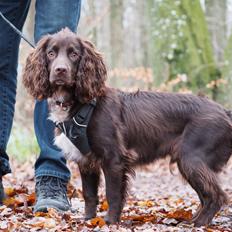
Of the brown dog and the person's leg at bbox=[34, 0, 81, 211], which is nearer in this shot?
the brown dog

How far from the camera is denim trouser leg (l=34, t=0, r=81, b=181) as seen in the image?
14.7 feet

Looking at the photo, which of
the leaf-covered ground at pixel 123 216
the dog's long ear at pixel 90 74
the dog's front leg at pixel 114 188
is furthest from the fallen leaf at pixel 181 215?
the dog's long ear at pixel 90 74

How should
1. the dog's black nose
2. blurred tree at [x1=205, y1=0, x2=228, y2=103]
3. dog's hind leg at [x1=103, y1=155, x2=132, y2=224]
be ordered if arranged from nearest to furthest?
the dog's black nose → dog's hind leg at [x1=103, y1=155, x2=132, y2=224] → blurred tree at [x1=205, y1=0, x2=228, y2=103]

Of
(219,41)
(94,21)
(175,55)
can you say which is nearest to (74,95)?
(175,55)

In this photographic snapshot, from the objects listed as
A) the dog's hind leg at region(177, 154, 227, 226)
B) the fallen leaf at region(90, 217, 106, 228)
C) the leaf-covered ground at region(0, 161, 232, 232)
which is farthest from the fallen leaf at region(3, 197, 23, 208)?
the dog's hind leg at region(177, 154, 227, 226)

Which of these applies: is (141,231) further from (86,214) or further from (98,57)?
(98,57)

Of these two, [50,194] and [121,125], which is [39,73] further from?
[50,194]

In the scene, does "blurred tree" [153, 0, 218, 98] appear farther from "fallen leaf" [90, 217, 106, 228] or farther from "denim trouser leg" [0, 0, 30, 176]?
"fallen leaf" [90, 217, 106, 228]

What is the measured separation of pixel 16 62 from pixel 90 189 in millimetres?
1394

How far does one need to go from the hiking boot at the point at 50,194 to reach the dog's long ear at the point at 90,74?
96cm

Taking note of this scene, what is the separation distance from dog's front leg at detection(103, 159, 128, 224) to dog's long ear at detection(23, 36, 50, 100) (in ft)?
2.59

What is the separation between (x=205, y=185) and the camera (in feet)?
14.0

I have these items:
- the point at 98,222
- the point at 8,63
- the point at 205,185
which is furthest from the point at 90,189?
the point at 8,63

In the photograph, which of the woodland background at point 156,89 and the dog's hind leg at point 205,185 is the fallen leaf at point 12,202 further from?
the dog's hind leg at point 205,185
